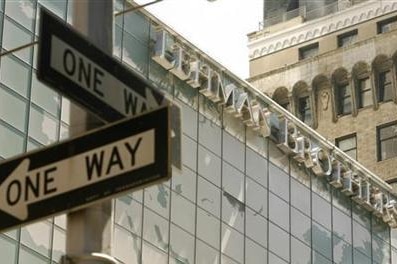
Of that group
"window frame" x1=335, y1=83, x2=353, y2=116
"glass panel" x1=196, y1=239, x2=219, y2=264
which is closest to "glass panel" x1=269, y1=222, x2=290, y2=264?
"glass panel" x1=196, y1=239, x2=219, y2=264

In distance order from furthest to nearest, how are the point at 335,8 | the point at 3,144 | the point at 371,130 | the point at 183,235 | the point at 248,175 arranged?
the point at 335,8, the point at 371,130, the point at 248,175, the point at 183,235, the point at 3,144

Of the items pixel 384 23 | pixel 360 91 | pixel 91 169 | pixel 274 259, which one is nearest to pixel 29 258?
pixel 274 259

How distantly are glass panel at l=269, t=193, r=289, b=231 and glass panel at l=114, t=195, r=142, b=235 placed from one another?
8.75 meters

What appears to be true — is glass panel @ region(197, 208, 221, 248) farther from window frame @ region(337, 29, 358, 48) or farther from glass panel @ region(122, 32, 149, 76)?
window frame @ region(337, 29, 358, 48)

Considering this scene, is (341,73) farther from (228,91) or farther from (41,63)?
(41,63)

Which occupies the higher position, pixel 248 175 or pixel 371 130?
pixel 371 130

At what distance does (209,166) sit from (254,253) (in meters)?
3.83

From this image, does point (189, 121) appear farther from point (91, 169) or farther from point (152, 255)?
point (91, 169)

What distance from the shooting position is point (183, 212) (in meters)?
44.7

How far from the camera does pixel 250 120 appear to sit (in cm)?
5038

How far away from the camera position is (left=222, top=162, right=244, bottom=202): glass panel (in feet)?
156

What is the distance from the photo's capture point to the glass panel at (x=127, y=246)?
133 feet

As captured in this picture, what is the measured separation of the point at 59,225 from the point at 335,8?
170 ft

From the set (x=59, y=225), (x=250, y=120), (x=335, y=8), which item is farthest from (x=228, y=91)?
(x=335, y=8)
